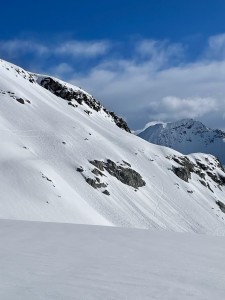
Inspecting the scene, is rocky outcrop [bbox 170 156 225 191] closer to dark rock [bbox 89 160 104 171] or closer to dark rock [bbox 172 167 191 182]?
dark rock [bbox 172 167 191 182]

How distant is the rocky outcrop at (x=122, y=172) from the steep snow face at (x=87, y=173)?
0.86 ft

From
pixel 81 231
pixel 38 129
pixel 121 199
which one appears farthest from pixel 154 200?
pixel 81 231

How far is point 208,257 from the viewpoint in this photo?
→ 36.0 feet

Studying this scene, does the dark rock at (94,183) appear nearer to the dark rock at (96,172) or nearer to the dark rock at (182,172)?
the dark rock at (96,172)

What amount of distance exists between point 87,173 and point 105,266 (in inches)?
2734

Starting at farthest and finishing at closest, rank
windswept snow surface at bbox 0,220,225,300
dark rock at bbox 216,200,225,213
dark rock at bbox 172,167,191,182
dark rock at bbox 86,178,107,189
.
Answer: dark rock at bbox 172,167,191,182 → dark rock at bbox 216,200,225,213 → dark rock at bbox 86,178,107,189 → windswept snow surface at bbox 0,220,225,300

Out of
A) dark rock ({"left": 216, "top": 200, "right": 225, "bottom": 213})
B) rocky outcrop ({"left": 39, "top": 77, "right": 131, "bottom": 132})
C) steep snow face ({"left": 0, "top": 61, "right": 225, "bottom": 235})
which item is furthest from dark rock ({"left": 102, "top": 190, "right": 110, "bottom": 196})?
rocky outcrop ({"left": 39, "top": 77, "right": 131, "bottom": 132})

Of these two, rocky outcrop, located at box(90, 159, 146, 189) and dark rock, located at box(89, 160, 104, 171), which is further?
rocky outcrop, located at box(90, 159, 146, 189)

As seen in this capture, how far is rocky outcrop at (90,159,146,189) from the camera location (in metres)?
86.3

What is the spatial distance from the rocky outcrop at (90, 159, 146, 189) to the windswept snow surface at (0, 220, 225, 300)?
7129cm

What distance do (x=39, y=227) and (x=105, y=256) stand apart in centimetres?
556

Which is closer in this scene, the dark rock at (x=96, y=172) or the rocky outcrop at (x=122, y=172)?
the dark rock at (x=96, y=172)

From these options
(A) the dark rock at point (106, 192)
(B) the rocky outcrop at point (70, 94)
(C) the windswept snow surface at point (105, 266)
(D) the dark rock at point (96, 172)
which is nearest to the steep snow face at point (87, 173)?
(A) the dark rock at point (106, 192)

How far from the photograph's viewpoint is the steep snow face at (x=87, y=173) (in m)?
55.5
